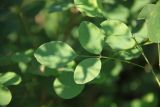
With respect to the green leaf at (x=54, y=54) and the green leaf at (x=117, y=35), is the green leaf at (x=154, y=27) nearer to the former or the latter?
the green leaf at (x=117, y=35)

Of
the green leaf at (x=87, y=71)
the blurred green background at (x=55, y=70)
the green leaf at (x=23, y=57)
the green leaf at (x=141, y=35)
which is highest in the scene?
the green leaf at (x=87, y=71)

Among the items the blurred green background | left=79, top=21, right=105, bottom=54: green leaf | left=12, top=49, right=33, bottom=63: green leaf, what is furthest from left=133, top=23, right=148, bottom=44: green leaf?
left=12, top=49, right=33, bottom=63: green leaf

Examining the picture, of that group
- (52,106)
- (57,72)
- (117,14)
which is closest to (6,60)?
(57,72)

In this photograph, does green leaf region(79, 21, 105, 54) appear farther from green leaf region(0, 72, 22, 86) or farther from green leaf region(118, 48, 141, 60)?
green leaf region(0, 72, 22, 86)

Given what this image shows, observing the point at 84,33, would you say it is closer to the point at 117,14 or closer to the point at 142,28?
the point at 142,28

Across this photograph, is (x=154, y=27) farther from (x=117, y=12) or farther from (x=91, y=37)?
(x=117, y=12)

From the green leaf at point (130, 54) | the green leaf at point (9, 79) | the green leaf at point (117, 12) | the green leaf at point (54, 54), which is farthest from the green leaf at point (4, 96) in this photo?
the green leaf at point (117, 12)

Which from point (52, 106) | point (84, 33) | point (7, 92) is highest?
point (84, 33)
